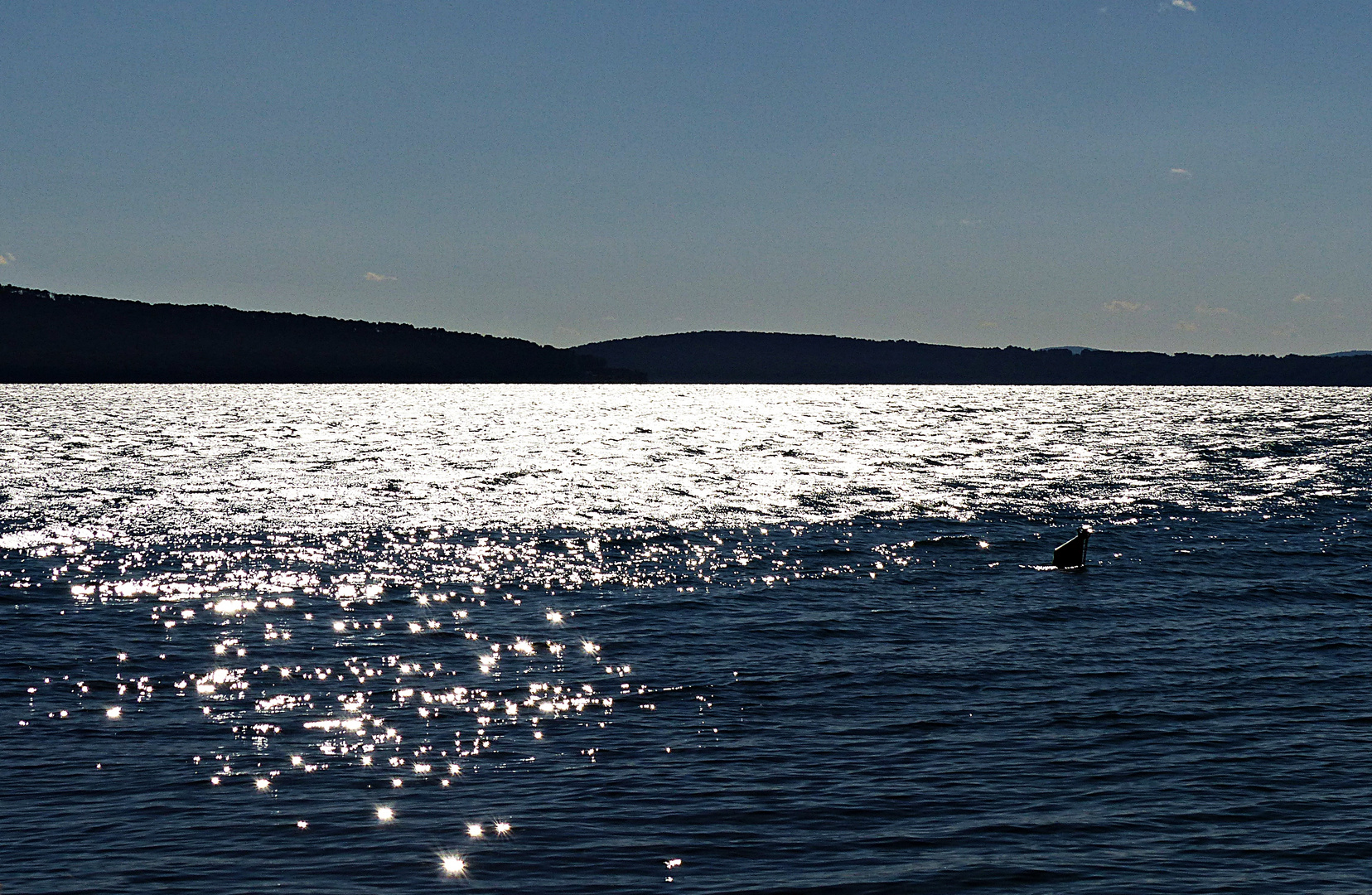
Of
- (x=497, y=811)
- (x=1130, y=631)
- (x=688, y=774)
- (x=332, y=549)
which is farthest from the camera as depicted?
Answer: (x=332, y=549)

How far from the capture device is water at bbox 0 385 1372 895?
18859mm

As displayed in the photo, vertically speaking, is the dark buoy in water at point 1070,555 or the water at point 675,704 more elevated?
the dark buoy in water at point 1070,555

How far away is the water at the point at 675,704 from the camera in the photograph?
18859mm

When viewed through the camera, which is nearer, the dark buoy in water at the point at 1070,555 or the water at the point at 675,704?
the water at the point at 675,704

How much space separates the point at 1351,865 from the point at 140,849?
18.4m

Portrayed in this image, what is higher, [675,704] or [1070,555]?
[1070,555]

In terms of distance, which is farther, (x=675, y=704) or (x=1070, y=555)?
(x=1070, y=555)

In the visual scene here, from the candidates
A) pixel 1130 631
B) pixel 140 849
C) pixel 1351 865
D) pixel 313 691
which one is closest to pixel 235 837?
pixel 140 849

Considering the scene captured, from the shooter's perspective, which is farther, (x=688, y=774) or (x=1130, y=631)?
(x=1130, y=631)

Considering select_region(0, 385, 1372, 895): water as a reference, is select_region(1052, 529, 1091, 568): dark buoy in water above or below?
above

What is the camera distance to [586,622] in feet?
125

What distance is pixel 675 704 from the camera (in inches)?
1105

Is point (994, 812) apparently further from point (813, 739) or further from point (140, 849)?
point (140, 849)

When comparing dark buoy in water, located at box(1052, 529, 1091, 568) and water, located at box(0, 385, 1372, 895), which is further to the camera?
dark buoy in water, located at box(1052, 529, 1091, 568)
